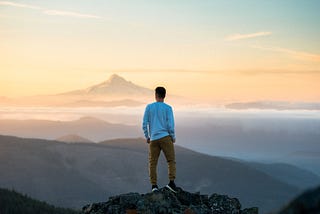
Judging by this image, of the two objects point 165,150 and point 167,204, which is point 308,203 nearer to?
point 167,204

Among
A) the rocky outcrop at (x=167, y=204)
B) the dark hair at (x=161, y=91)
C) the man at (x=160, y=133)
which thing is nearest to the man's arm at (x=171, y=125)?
the man at (x=160, y=133)

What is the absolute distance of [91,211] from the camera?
1269cm

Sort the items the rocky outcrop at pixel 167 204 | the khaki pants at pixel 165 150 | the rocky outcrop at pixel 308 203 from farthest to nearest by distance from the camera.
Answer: the khaki pants at pixel 165 150 → the rocky outcrop at pixel 167 204 → the rocky outcrop at pixel 308 203

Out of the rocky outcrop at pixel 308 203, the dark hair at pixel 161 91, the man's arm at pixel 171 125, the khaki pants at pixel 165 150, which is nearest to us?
the rocky outcrop at pixel 308 203

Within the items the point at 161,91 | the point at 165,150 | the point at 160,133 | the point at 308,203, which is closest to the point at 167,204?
the point at 165,150

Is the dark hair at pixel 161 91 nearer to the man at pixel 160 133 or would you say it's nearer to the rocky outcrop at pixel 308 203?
the man at pixel 160 133

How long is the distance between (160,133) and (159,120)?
1.15 feet

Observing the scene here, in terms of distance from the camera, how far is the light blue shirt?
44.8 ft

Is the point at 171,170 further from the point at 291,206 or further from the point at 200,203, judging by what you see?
the point at 291,206

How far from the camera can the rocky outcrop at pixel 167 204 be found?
11.8 m

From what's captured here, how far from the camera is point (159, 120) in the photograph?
44.9ft

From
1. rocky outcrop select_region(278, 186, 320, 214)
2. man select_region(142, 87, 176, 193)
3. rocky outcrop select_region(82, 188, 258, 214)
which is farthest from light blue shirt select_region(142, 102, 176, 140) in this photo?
rocky outcrop select_region(278, 186, 320, 214)

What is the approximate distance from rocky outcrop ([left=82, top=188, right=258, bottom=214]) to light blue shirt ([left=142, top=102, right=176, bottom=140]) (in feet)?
4.84

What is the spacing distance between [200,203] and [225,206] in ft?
2.28
